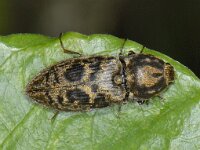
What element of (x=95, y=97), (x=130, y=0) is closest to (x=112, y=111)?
(x=95, y=97)

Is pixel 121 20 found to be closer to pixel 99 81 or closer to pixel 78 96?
pixel 99 81

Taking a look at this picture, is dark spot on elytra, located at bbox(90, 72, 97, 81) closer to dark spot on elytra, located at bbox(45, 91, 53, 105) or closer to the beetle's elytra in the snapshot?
the beetle's elytra

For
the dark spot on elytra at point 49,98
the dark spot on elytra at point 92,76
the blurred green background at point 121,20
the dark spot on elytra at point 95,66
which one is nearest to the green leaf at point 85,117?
the dark spot on elytra at point 49,98

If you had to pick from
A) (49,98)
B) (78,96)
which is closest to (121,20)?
(78,96)

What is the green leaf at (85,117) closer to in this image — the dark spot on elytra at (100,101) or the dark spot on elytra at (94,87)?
the dark spot on elytra at (100,101)

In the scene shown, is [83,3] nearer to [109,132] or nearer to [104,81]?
[104,81]

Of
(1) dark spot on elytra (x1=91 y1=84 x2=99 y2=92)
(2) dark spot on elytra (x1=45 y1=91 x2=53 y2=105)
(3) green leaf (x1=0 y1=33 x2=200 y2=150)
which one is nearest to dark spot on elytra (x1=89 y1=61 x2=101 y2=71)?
(1) dark spot on elytra (x1=91 y1=84 x2=99 y2=92)
